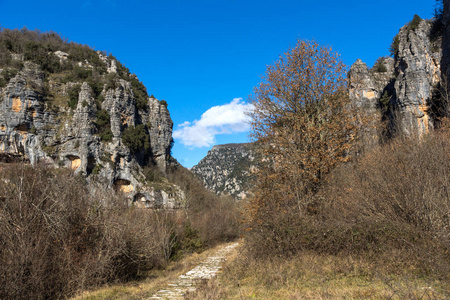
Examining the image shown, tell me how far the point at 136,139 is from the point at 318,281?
48.8 m

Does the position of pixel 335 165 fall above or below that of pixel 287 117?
below

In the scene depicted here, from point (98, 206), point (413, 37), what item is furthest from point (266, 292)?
point (413, 37)

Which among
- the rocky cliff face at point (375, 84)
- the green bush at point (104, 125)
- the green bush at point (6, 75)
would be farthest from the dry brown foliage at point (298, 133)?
the green bush at point (6, 75)

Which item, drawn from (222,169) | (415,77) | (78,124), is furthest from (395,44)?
(222,169)

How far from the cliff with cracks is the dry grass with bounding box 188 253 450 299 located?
32707 millimetres

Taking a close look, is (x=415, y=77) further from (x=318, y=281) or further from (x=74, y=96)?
(x=74, y=96)

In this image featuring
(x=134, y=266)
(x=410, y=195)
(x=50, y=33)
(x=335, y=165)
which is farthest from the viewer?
(x=50, y=33)

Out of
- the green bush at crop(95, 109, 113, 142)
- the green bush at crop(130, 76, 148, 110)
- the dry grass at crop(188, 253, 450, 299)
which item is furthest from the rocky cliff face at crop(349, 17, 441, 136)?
the green bush at crop(130, 76, 148, 110)

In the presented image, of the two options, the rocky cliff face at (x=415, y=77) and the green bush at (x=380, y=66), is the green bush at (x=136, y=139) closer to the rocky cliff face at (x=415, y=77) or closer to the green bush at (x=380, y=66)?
the rocky cliff face at (x=415, y=77)

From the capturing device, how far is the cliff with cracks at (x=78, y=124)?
147 ft

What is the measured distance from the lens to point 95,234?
11.4 m

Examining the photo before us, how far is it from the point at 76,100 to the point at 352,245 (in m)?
52.9

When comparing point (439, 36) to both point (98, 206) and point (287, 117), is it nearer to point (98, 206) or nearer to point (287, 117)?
point (287, 117)

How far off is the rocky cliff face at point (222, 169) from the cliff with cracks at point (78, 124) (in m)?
35.6
